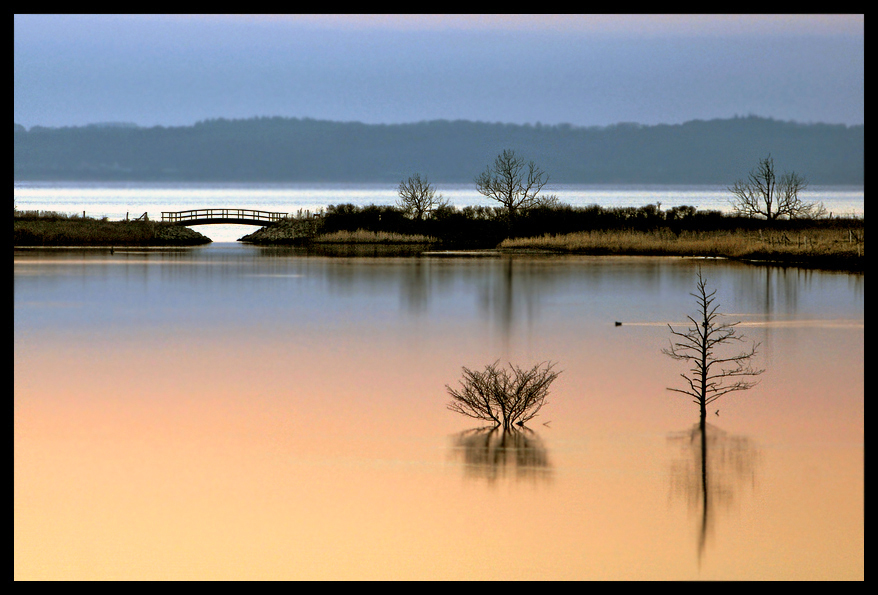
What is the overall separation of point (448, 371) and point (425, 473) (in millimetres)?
8663

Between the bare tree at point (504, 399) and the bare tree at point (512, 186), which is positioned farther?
the bare tree at point (512, 186)

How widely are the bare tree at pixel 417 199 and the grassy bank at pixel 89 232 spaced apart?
18785mm

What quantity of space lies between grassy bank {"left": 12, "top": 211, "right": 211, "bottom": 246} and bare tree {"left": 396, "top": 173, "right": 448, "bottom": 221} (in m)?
18.8

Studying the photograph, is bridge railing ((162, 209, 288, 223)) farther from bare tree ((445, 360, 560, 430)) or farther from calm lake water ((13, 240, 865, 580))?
bare tree ((445, 360, 560, 430))

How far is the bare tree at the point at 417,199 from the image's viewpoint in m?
85.3

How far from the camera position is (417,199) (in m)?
86.4

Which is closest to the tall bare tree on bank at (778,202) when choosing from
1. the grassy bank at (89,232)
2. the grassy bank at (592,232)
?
the grassy bank at (592,232)

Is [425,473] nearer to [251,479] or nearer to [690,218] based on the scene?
[251,479]

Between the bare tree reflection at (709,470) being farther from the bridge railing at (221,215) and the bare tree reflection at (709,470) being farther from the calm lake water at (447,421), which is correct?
the bridge railing at (221,215)

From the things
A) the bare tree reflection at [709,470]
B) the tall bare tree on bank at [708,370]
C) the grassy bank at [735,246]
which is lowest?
the bare tree reflection at [709,470]

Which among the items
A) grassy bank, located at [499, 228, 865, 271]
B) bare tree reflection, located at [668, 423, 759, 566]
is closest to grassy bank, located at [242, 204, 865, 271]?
grassy bank, located at [499, 228, 865, 271]

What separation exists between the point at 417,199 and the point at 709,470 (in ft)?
245

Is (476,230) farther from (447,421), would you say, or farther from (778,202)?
(447,421)

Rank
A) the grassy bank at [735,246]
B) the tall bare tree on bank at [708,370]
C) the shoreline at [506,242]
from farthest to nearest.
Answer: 1. the shoreline at [506,242]
2. the grassy bank at [735,246]
3. the tall bare tree on bank at [708,370]
